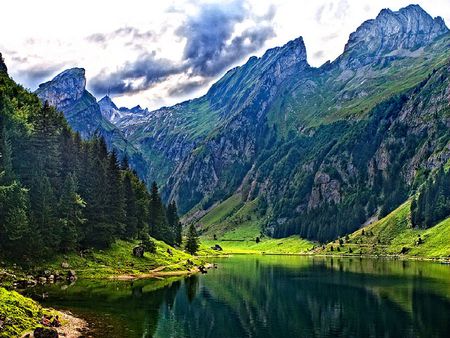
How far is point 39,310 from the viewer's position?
Result: 172ft

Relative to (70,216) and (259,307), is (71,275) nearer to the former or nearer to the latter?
(70,216)

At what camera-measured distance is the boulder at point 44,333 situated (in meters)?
44.3

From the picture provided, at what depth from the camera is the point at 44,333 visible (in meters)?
44.8

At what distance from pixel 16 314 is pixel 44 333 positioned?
4426mm

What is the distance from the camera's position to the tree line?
285 ft

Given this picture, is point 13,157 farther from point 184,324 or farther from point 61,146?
point 184,324

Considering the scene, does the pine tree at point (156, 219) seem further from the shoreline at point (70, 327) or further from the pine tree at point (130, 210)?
the shoreline at point (70, 327)

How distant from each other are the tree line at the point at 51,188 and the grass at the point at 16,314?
3618 cm

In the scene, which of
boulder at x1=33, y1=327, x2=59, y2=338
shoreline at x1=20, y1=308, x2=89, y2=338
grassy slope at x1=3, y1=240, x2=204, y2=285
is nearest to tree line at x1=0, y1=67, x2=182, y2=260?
grassy slope at x1=3, y1=240, x2=204, y2=285

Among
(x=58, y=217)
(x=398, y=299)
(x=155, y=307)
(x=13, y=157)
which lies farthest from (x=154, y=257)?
(x=398, y=299)

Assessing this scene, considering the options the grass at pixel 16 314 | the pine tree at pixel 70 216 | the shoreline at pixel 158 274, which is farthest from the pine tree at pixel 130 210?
the grass at pixel 16 314

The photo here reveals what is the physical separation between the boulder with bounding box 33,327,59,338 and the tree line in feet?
142

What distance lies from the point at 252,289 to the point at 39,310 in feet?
194

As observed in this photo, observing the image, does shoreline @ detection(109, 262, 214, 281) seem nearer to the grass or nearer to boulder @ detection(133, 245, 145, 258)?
boulder @ detection(133, 245, 145, 258)
